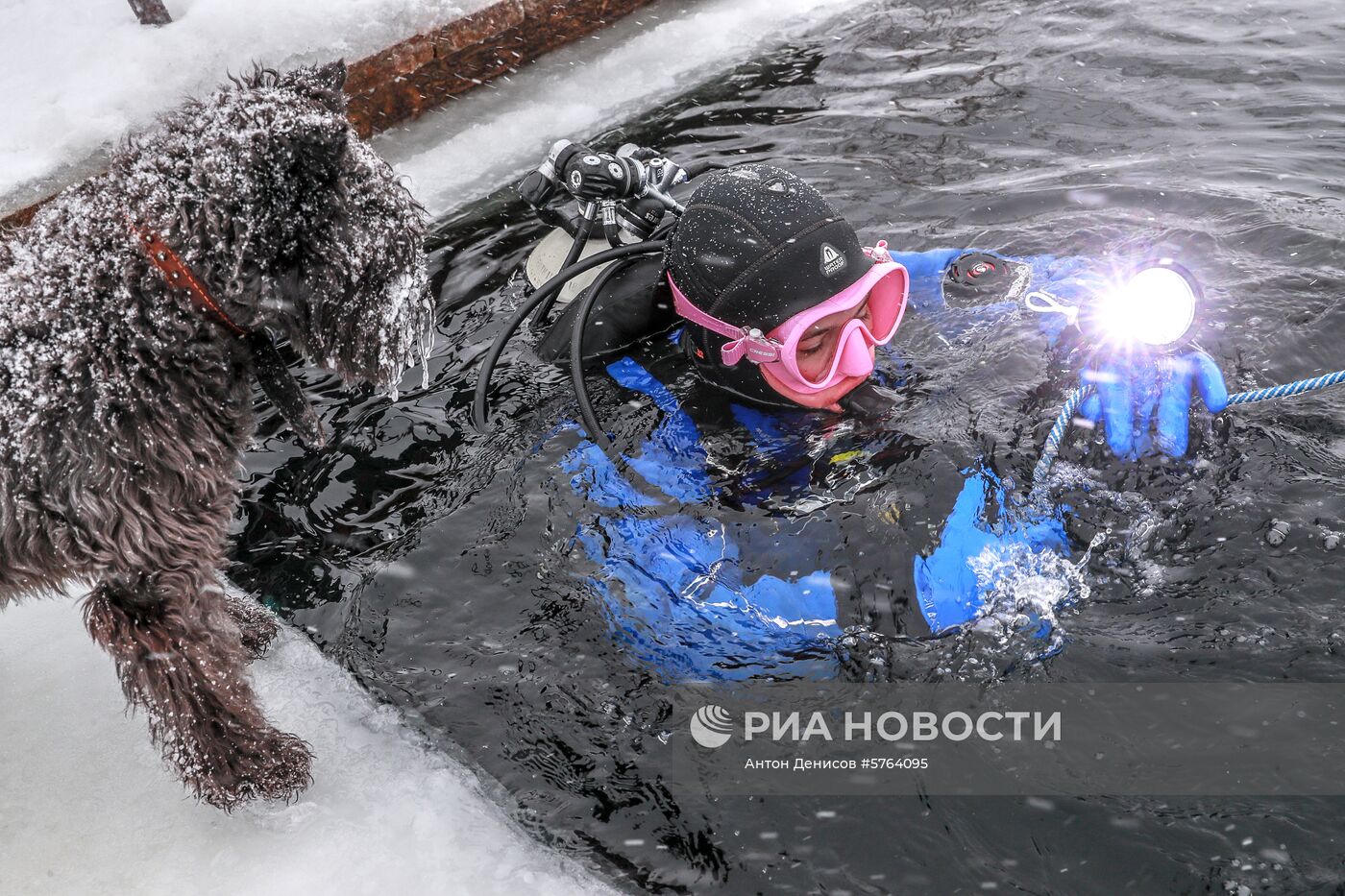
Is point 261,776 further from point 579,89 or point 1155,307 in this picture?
point 579,89

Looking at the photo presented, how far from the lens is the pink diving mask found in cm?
297

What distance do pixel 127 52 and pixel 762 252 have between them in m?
4.96

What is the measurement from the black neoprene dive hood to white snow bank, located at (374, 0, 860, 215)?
2.95 meters

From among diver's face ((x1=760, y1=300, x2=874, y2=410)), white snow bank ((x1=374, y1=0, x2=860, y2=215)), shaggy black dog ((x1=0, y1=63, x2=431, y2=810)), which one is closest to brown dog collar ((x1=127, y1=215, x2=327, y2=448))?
shaggy black dog ((x1=0, y1=63, x2=431, y2=810))

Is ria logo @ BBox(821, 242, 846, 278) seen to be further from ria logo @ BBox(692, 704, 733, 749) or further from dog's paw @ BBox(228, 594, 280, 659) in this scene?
dog's paw @ BBox(228, 594, 280, 659)

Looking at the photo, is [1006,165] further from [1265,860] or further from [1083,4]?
[1265,860]

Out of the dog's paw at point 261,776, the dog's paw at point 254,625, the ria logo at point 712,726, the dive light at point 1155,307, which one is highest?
the dive light at point 1155,307

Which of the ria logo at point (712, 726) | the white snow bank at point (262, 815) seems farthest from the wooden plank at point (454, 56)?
the ria logo at point (712, 726)

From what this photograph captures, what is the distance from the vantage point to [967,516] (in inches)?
113

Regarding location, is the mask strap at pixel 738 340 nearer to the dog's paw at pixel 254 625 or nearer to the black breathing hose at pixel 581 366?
A: the black breathing hose at pixel 581 366

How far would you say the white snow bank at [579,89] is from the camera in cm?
594

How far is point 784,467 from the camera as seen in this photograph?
318 cm

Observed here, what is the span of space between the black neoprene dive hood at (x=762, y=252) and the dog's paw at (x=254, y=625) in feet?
6.27

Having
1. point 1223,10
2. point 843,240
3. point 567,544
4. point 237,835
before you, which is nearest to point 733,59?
point 1223,10
